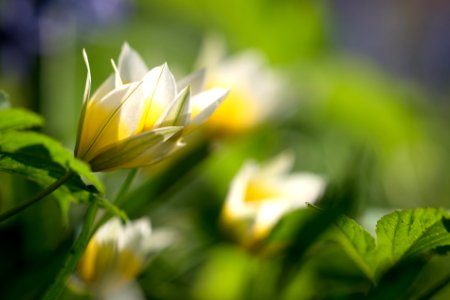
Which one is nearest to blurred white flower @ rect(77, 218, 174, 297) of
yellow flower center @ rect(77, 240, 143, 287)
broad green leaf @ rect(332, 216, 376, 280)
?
yellow flower center @ rect(77, 240, 143, 287)

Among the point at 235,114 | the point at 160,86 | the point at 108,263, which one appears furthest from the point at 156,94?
the point at 235,114

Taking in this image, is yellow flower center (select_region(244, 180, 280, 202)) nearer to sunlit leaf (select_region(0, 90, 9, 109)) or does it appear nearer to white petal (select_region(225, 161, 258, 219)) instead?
white petal (select_region(225, 161, 258, 219))

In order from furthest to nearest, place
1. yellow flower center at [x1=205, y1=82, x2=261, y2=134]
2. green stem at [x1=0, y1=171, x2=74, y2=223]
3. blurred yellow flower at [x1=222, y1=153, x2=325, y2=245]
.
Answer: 1. yellow flower center at [x1=205, y1=82, x2=261, y2=134]
2. blurred yellow flower at [x1=222, y1=153, x2=325, y2=245]
3. green stem at [x1=0, y1=171, x2=74, y2=223]

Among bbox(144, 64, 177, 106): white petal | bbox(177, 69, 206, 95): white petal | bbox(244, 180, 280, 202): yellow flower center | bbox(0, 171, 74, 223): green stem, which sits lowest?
bbox(244, 180, 280, 202): yellow flower center

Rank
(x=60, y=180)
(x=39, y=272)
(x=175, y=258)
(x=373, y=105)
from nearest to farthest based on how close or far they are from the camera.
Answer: (x=60, y=180)
(x=39, y=272)
(x=175, y=258)
(x=373, y=105)

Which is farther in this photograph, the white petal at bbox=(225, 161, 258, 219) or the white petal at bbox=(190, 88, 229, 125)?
the white petal at bbox=(225, 161, 258, 219)

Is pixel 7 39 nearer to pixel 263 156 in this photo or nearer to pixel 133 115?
pixel 263 156

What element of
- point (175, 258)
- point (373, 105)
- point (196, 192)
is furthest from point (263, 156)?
point (373, 105)

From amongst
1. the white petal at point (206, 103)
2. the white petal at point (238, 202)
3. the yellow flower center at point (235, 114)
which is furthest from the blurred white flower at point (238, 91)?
the white petal at point (206, 103)
